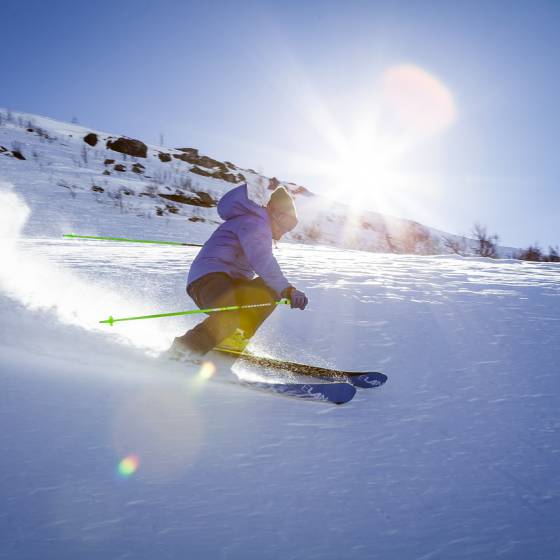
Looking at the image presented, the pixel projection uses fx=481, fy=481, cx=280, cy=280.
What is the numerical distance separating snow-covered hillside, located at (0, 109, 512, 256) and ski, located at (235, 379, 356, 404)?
394 inches

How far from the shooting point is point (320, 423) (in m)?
2.10

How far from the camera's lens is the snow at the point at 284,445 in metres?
1.27

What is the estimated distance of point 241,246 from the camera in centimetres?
327

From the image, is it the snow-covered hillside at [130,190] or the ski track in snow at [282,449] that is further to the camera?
the snow-covered hillside at [130,190]

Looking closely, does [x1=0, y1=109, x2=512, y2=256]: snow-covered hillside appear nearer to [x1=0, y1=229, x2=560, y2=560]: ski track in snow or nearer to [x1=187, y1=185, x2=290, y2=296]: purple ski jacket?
[x1=187, y1=185, x2=290, y2=296]: purple ski jacket

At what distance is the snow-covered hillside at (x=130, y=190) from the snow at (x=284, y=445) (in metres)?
9.38

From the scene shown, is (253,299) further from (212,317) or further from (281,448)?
(281,448)

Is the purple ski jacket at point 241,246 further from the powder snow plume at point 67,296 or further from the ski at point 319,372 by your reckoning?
the powder snow plume at point 67,296

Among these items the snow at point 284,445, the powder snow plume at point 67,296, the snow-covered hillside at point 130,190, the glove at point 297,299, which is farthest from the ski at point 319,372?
the snow-covered hillside at point 130,190

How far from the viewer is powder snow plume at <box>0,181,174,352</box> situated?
3541 millimetres

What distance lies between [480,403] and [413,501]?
1.05 metres

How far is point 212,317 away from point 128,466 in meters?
1.61

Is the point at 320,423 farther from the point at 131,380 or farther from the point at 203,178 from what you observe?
the point at 203,178

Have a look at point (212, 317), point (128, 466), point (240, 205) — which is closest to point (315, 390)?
point (212, 317)
